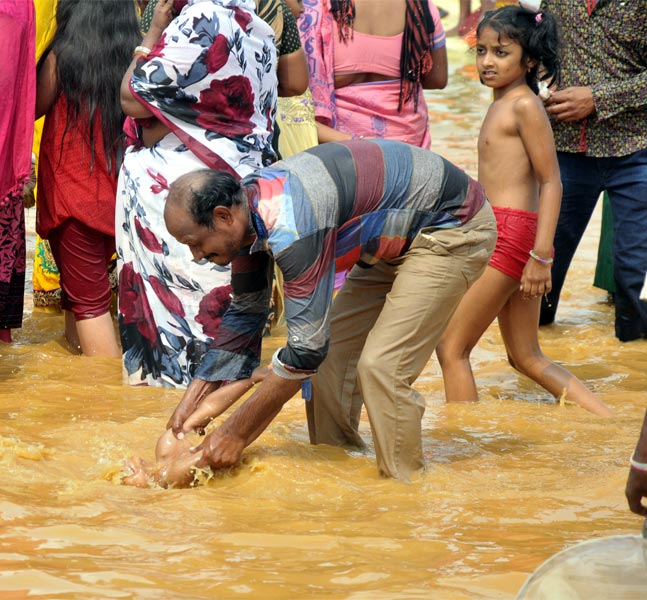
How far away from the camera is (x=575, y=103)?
19.3 ft

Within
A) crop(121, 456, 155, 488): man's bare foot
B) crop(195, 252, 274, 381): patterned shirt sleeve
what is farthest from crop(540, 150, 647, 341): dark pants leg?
crop(121, 456, 155, 488): man's bare foot

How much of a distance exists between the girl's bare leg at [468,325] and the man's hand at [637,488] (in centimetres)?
218

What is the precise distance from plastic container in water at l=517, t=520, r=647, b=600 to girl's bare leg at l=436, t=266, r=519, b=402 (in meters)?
2.31

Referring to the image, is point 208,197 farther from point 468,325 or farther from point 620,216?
point 620,216

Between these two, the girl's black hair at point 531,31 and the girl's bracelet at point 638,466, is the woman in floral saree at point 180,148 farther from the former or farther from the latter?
the girl's bracelet at point 638,466

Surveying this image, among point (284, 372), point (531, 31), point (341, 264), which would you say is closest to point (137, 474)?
point (284, 372)

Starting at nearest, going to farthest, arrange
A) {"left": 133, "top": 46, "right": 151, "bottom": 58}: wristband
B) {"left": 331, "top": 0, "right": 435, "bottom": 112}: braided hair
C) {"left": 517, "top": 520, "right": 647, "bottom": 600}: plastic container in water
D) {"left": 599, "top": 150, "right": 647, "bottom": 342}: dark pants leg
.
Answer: {"left": 517, "top": 520, "right": 647, "bottom": 600}: plastic container in water < {"left": 133, "top": 46, "right": 151, "bottom": 58}: wristband < {"left": 599, "top": 150, "right": 647, "bottom": 342}: dark pants leg < {"left": 331, "top": 0, "right": 435, "bottom": 112}: braided hair

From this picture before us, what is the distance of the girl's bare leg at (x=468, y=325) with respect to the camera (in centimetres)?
480

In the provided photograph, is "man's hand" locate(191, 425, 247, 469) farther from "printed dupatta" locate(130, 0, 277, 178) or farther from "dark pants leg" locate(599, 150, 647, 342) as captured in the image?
"dark pants leg" locate(599, 150, 647, 342)

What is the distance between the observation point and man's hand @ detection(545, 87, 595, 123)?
19.3 ft

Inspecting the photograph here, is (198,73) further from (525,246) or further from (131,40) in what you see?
(525,246)

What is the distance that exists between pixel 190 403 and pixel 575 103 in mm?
2860

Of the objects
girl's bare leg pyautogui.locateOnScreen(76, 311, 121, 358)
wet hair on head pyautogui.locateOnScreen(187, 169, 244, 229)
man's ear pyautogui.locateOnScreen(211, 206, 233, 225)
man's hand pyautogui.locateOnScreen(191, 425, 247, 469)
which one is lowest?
girl's bare leg pyautogui.locateOnScreen(76, 311, 121, 358)

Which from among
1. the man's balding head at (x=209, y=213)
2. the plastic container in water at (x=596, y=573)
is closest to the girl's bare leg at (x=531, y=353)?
the man's balding head at (x=209, y=213)
